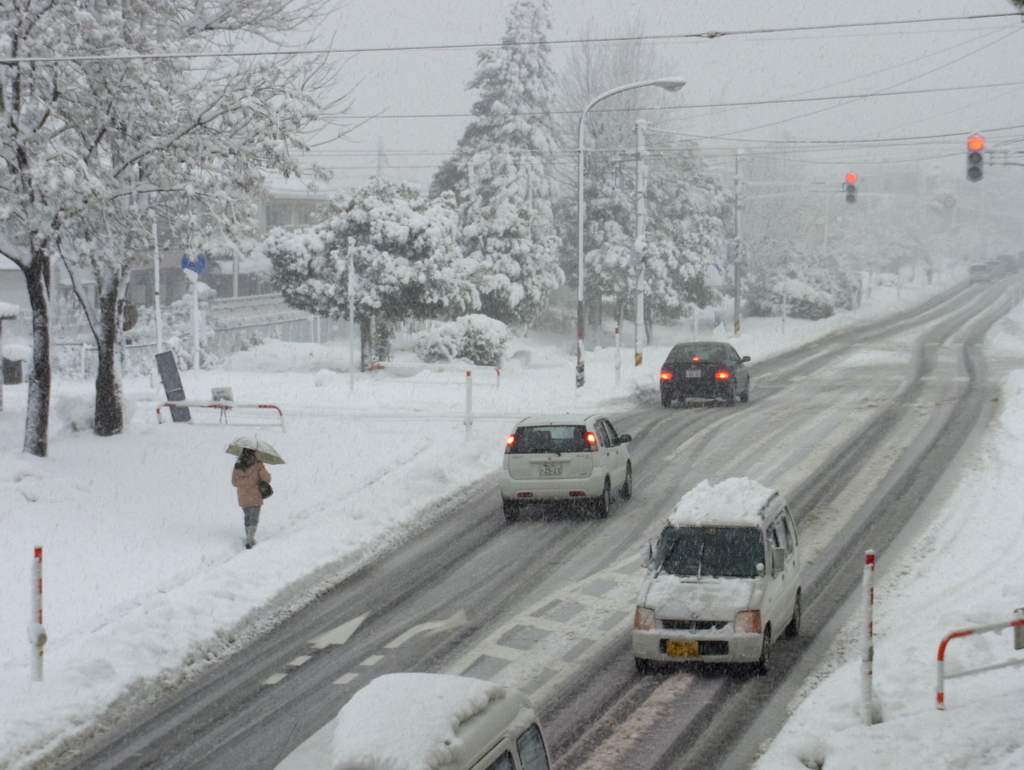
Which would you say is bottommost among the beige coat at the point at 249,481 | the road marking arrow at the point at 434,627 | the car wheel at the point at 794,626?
the road marking arrow at the point at 434,627

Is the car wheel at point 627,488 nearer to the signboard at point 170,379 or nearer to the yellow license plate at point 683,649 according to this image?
the yellow license plate at point 683,649

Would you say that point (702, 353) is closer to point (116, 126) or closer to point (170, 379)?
point (170, 379)

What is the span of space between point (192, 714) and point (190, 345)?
3507 cm

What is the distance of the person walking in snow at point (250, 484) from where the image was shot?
Result: 52.3 feet

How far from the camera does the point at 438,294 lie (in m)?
40.8

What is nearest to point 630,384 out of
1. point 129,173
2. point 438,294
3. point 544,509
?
point 438,294

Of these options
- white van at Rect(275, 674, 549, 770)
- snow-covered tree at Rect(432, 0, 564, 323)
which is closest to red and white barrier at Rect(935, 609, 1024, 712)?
white van at Rect(275, 674, 549, 770)

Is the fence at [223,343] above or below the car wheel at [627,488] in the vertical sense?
above

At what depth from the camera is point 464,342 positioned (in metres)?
40.6

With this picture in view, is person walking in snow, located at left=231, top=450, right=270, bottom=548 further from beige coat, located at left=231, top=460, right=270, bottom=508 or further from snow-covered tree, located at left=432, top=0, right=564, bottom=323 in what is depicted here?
Result: snow-covered tree, located at left=432, top=0, right=564, bottom=323

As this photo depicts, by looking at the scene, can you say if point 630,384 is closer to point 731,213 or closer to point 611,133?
point 611,133

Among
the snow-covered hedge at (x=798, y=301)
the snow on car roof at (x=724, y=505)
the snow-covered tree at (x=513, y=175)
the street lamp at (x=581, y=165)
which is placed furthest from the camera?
the snow-covered hedge at (x=798, y=301)

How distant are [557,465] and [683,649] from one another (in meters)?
6.89

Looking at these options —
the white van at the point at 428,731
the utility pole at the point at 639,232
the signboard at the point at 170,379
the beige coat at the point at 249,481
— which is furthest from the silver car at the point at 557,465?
the utility pole at the point at 639,232
